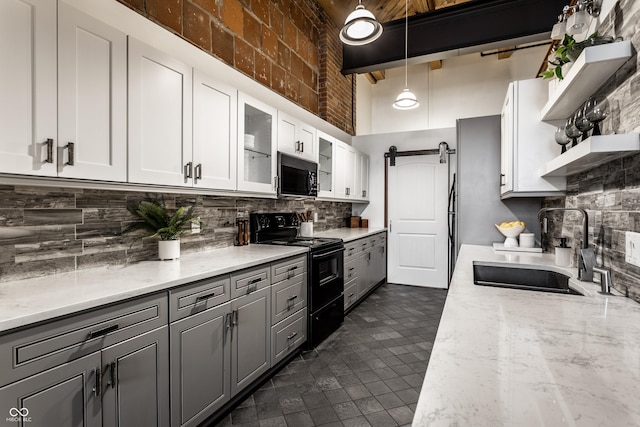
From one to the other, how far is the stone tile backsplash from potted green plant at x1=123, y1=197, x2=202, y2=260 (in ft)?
0.22

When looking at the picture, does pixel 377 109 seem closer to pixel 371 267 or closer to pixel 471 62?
pixel 471 62

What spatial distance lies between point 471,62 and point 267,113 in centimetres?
481

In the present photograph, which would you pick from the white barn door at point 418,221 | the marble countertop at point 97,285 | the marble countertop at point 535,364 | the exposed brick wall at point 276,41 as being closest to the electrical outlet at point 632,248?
the marble countertop at point 535,364

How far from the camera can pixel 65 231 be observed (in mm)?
1664

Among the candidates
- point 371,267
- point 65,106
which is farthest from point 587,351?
point 371,267

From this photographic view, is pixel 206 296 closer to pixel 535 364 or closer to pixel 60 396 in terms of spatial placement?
pixel 60 396

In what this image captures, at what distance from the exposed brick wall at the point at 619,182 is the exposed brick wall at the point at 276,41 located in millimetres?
2640

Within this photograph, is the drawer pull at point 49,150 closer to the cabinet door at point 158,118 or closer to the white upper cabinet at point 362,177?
the cabinet door at point 158,118

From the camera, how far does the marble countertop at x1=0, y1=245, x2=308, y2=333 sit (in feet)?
3.67

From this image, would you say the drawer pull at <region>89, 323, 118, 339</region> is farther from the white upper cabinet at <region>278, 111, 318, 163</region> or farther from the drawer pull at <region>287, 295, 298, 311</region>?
the white upper cabinet at <region>278, 111, 318, 163</region>

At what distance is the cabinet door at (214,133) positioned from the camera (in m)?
2.09

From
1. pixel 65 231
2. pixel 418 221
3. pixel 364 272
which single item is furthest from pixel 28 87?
pixel 418 221

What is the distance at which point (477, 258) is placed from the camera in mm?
2432

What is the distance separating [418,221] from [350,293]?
6.53 ft
